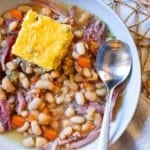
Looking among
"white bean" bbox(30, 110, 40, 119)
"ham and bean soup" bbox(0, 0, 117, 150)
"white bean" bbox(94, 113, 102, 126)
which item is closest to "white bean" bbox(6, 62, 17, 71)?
"ham and bean soup" bbox(0, 0, 117, 150)

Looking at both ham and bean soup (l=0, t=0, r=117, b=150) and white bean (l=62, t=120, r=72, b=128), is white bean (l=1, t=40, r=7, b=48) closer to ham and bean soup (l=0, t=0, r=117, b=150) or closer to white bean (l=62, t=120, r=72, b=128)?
ham and bean soup (l=0, t=0, r=117, b=150)

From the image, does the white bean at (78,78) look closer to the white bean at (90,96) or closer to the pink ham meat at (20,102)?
the white bean at (90,96)

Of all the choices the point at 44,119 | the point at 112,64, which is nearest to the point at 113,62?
the point at 112,64

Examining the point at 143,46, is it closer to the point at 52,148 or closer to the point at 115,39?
the point at 115,39

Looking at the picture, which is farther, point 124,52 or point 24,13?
point 24,13

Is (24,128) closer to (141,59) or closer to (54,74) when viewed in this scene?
(54,74)

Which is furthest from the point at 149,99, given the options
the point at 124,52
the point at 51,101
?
the point at 51,101
